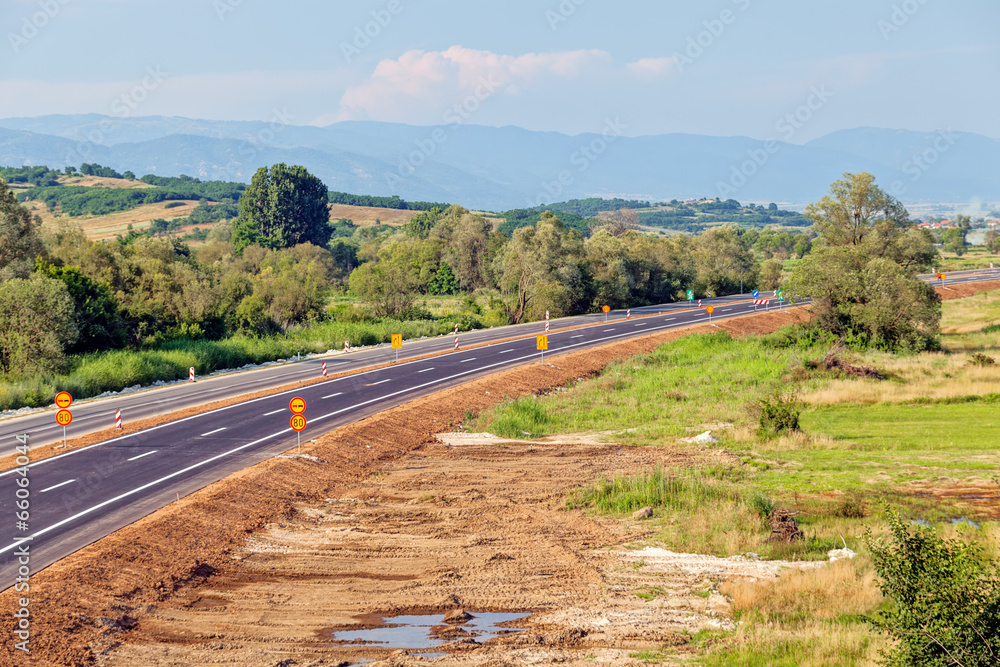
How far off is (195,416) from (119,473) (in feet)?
27.3

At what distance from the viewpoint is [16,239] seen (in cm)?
4297

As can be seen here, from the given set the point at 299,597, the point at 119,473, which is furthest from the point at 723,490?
the point at 119,473

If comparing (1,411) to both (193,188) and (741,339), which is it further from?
(193,188)

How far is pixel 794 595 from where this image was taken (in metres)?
12.1

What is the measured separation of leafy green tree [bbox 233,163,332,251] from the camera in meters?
111

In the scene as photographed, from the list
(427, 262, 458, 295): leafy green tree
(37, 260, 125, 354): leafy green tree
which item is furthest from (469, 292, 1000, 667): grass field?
(427, 262, 458, 295): leafy green tree

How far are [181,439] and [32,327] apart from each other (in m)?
16.0

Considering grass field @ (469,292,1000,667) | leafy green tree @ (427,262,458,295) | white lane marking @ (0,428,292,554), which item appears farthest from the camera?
leafy green tree @ (427,262,458,295)

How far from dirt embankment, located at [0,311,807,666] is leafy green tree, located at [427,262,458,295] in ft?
197

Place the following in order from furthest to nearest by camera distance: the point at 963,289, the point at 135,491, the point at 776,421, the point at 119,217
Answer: the point at 119,217, the point at 963,289, the point at 776,421, the point at 135,491

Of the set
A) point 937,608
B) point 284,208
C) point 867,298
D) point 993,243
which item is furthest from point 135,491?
point 993,243

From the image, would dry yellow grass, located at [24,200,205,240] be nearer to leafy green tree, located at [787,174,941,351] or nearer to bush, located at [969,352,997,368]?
leafy green tree, located at [787,174,941,351]

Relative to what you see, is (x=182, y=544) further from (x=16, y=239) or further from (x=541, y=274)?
(x=541, y=274)

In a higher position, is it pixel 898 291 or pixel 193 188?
pixel 193 188
